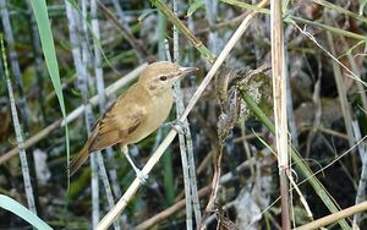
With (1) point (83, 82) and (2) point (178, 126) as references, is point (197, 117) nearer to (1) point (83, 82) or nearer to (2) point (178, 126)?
(1) point (83, 82)

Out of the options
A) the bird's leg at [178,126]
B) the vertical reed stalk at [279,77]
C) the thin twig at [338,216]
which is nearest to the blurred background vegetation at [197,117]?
the bird's leg at [178,126]

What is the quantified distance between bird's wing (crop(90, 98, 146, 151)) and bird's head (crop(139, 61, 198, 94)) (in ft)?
0.28

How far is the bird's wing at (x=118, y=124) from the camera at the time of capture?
2.71 meters

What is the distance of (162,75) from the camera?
2.61m

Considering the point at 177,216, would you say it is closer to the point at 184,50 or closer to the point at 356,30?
the point at 184,50

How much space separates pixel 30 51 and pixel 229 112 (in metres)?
2.57

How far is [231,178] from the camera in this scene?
3639 mm

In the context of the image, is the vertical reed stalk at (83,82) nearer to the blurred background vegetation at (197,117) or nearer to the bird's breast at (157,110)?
the blurred background vegetation at (197,117)

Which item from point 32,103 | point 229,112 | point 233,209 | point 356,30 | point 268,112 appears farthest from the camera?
point 32,103

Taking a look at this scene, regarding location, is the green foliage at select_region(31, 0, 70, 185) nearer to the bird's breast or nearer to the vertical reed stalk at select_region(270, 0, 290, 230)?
the vertical reed stalk at select_region(270, 0, 290, 230)

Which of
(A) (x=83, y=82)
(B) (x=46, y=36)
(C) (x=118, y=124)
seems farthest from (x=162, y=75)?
(A) (x=83, y=82)

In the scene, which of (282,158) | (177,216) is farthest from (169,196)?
(282,158)

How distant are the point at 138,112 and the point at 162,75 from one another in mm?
168

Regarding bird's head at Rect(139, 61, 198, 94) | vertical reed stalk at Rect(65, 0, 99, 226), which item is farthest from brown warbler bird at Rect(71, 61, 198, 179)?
vertical reed stalk at Rect(65, 0, 99, 226)
